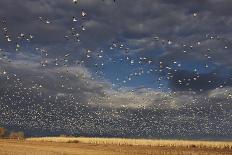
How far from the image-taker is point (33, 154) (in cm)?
5591

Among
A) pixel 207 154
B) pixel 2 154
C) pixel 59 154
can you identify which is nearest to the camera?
pixel 2 154

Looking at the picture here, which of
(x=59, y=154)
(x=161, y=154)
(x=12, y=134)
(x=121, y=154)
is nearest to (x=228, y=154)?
(x=161, y=154)

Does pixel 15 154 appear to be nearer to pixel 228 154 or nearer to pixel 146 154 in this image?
pixel 146 154

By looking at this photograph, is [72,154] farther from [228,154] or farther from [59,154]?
[228,154]

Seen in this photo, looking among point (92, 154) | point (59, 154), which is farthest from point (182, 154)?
point (59, 154)

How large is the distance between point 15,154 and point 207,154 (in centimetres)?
2537

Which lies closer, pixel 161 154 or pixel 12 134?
pixel 161 154

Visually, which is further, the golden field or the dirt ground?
the golden field

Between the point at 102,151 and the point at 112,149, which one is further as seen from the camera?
the point at 112,149

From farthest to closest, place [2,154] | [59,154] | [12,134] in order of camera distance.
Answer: [12,134] → [59,154] → [2,154]

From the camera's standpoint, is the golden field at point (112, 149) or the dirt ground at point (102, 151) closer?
the dirt ground at point (102, 151)

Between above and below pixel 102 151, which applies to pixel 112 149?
Result: above

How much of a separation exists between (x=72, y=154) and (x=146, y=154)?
9.86 meters

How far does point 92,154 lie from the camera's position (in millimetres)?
59688
